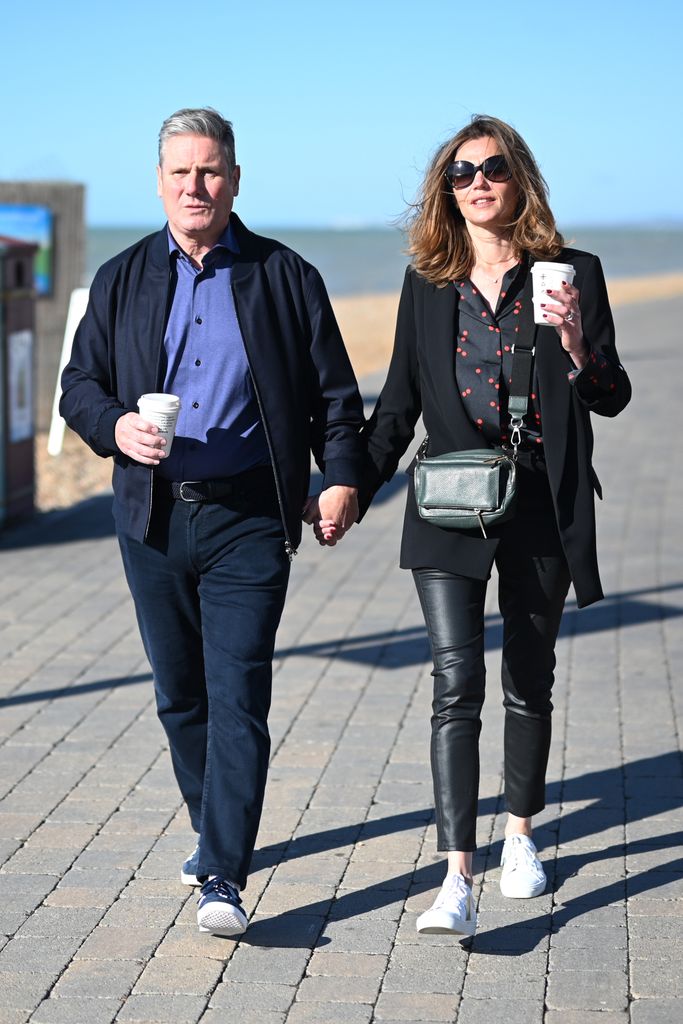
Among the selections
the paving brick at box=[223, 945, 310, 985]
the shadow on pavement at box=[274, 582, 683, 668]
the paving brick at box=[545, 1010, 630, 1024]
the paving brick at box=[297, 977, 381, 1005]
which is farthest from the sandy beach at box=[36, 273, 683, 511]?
the paving brick at box=[545, 1010, 630, 1024]

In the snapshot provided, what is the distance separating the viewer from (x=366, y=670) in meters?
6.48

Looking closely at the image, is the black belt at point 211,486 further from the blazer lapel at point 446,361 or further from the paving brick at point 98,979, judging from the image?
the paving brick at point 98,979

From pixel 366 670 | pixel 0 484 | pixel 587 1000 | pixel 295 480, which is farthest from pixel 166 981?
pixel 0 484

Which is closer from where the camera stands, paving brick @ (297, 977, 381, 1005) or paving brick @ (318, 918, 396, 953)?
paving brick @ (297, 977, 381, 1005)

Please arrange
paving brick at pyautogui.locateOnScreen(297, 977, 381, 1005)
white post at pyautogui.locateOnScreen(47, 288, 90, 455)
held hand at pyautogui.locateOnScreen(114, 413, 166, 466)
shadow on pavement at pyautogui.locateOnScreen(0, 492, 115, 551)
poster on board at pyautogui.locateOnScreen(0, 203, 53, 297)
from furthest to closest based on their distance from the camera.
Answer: poster on board at pyautogui.locateOnScreen(0, 203, 53, 297), white post at pyautogui.locateOnScreen(47, 288, 90, 455), shadow on pavement at pyautogui.locateOnScreen(0, 492, 115, 551), held hand at pyautogui.locateOnScreen(114, 413, 166, 466), paving brick at pyautogui.locateOnScreen(297, 977, 381, 1005)

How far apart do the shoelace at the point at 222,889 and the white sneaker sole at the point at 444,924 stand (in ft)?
1.53

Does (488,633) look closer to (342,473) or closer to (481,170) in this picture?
(342,473)

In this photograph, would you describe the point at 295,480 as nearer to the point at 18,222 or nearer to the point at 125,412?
the point at 125,412

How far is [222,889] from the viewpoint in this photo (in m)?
3.77

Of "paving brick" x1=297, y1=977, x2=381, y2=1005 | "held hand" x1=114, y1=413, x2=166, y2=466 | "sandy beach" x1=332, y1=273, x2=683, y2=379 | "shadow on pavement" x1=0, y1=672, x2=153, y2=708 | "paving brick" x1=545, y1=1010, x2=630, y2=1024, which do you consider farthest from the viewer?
"sandy beach" x1=332, y1=273, x2=683, y2=379

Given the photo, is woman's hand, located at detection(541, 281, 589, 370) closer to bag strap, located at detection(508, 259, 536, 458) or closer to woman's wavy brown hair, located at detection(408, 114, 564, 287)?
bag strap, located at detection(508, 259, 536, 458)

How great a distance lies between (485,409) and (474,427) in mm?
60

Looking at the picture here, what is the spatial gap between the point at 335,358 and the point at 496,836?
1594mm

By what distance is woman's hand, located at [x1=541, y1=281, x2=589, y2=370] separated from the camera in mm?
3535
